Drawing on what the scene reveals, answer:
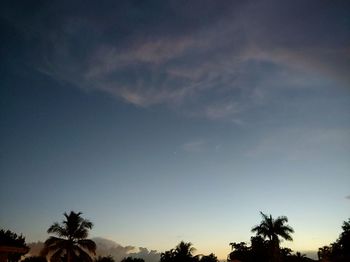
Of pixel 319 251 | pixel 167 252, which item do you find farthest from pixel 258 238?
pixel 167 252

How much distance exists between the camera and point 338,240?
145 ft

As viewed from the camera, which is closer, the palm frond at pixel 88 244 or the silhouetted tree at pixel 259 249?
the palm frond at pixel 88 244

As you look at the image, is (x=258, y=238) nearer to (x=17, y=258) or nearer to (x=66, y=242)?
(x=66, y=242)

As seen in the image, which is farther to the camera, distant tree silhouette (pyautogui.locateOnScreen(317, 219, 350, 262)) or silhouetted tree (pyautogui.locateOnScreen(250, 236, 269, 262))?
silhouetted tree (pyautogui.locateOnScreen(250, 236, 269, 262))

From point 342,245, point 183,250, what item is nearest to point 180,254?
point 183,250

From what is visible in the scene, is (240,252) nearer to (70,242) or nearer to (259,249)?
(259,249)

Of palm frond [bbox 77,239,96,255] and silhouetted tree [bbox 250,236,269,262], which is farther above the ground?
silhouetted tree [bbox 250,236,269,262]

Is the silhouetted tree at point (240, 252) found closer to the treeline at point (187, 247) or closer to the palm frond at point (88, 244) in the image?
the treeline at point (187, 247)

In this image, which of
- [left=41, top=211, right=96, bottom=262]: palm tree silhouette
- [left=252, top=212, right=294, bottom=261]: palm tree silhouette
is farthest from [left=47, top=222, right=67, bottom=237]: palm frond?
[left=252, top=212, right=294, bottom=261]: palm tree silhouette

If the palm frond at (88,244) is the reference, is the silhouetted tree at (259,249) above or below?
above

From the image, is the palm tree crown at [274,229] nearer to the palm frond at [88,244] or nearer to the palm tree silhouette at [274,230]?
the palm tree silhouette at [274,230]

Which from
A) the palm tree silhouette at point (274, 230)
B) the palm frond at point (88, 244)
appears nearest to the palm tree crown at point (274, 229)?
the palm tree silhouette at point (274, 230)

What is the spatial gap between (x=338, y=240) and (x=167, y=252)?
84.4ft

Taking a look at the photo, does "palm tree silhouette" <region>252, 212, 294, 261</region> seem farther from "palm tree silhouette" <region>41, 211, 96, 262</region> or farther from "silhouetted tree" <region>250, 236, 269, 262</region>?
"palm tree silhouette" <region>41, 211, 96, 262</region>
